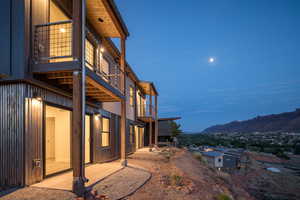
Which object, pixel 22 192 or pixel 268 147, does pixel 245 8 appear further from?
pixel 22 192

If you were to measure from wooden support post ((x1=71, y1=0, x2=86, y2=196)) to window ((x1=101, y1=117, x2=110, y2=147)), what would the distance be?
5.46m

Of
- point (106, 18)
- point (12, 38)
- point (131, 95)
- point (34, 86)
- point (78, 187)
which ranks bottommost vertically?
point (78, 187)

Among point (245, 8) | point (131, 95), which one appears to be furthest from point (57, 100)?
point (245, 8)

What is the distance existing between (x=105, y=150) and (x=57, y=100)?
4612 millimetres

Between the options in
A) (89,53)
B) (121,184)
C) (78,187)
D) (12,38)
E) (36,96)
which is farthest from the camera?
(89,53)

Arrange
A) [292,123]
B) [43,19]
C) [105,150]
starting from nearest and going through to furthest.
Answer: [43,19] → [105,150] → [292,123]

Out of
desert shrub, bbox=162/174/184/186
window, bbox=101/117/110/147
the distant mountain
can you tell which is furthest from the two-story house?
the distant mountain

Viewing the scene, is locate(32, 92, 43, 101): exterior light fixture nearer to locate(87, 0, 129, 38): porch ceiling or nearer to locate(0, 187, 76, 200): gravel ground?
locate(0, 187, 76, 200): gravel ground

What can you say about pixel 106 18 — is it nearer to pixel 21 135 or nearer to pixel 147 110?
pixel 21 135

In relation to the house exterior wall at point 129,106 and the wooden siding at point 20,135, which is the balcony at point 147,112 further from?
the wooden siding at point 20,135

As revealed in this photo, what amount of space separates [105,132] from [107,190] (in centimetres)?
562

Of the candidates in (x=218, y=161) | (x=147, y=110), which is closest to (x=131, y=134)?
(x=147, y=110)

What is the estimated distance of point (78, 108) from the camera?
15.8ft

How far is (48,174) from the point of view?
19.7 ft
